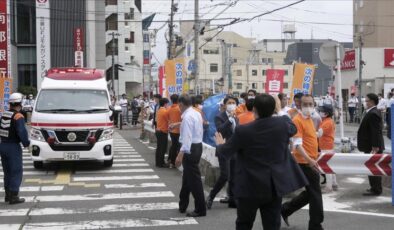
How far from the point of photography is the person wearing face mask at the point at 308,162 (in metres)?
7.12

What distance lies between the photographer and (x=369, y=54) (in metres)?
51.4

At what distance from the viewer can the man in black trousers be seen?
8336 mm

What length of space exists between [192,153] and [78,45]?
39624mm

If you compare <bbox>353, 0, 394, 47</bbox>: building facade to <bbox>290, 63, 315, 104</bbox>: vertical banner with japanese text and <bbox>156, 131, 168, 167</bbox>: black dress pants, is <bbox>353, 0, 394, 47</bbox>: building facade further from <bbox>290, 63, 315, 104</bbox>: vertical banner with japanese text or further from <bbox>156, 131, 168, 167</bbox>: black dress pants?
<bbox>156, 131, 168, 167</bbox>: black dress pants

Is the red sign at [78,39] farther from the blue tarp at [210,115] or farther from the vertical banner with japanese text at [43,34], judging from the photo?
the blue tarp at [210,115]

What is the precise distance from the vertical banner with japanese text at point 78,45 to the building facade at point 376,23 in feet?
95.7

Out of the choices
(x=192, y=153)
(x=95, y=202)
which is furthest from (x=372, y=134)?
(x=95, y=202)

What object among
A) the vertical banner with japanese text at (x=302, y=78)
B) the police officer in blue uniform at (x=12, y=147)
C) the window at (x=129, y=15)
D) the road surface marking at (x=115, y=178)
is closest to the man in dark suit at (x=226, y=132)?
the police officer in blue uniform at (x=12, y=147)

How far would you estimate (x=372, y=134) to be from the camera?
1001cm

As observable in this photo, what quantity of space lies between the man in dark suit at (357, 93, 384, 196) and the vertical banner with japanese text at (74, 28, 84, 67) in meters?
37.6

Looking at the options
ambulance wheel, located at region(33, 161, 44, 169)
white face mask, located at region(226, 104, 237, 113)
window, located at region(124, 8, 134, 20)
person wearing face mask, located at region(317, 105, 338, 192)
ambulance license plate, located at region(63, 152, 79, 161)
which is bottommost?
ambulance wheel, located at region(33, 161, 44, 169)

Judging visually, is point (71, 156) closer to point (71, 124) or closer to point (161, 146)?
point (71, 124)

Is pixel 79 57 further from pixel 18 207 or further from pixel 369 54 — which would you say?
pixel 18 207

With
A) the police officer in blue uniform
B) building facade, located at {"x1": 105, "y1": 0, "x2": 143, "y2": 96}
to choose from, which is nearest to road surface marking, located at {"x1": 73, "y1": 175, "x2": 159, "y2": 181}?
the police officer in blue uniform
